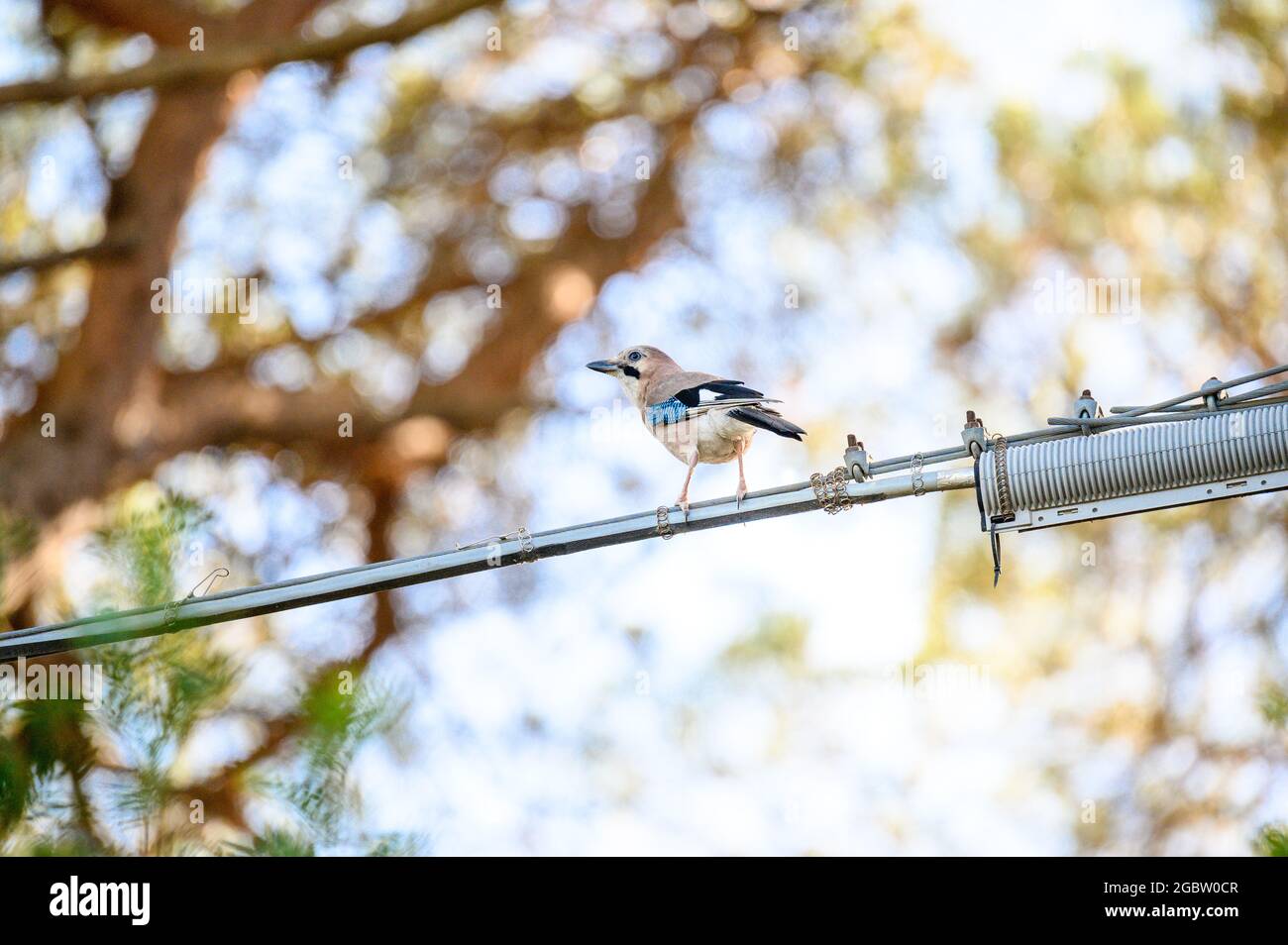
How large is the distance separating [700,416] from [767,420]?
65cm

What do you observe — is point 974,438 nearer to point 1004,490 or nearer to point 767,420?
point 1004,490

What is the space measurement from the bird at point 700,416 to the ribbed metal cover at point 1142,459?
1.50 m

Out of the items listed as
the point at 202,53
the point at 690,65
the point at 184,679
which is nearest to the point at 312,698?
the point at 184,679

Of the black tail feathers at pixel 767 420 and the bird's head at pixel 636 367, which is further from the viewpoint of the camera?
the bird's head at pixel 636 367

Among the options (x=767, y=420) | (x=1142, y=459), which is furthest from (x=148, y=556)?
(x=767, y=420)

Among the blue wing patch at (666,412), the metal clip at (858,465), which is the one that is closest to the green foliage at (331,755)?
the metal clip at (858,465)

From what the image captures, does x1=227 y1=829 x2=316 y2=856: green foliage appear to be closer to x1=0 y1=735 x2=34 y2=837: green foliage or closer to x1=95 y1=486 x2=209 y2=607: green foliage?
x1=0 y1=735 x2=34 y2=837: green foliage

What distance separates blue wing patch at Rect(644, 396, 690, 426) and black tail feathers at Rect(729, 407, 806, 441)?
1.29 ft

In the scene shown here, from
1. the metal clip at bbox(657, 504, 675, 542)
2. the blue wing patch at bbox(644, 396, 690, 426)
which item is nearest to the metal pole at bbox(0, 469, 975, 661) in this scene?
the metal clip at bbox(657, 504, 675, 542)

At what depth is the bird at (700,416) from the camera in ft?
19.0

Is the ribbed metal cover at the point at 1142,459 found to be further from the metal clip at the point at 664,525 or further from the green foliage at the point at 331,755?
the green foliage at the point at 331,755

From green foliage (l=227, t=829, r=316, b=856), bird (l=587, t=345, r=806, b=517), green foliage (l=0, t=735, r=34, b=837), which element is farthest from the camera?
bird (l=587, t=345, r=806, b=517)

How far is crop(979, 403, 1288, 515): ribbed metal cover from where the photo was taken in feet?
12.3
